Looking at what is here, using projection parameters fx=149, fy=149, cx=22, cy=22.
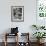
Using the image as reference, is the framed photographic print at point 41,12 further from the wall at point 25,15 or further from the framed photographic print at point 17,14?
the framed photographic print at point 17,14

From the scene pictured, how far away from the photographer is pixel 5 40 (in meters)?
6.99

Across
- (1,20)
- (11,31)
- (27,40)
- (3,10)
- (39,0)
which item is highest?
(39,0)

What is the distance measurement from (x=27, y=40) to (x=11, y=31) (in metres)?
0.94

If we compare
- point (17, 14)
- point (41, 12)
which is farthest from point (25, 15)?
point (41, 12)

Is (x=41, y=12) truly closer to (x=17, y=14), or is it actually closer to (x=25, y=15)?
(x=25, y=15)

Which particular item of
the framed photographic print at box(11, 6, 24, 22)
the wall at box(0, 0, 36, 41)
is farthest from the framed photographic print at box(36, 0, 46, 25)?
the framed photographic print at box(11, 6, 24, 22)

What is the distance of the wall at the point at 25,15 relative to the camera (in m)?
6.97

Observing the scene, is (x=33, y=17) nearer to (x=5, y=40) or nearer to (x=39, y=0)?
(x=39, y=0)

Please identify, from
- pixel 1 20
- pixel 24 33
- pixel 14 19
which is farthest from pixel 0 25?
pixel 24 33

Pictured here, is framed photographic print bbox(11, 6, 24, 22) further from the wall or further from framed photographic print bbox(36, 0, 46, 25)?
framed photographic print bbox(36, 0, 46, 25)

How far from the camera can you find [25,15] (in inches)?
277

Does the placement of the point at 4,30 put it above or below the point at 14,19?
below

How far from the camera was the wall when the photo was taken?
6969mm

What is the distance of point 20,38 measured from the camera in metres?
7.12
